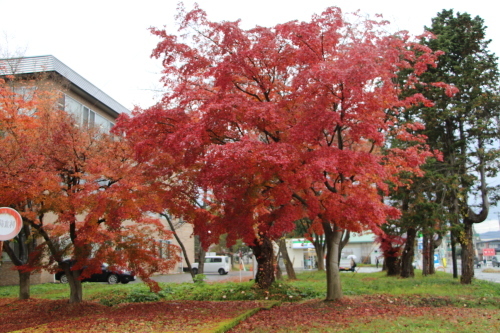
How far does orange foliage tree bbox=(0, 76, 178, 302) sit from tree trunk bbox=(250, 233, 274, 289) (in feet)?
11.7

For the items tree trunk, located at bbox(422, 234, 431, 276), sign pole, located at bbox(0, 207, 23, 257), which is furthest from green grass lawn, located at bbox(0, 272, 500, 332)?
tree trunk, located at bbox(422, 234, 431, 276)

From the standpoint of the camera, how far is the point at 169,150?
35.2ft

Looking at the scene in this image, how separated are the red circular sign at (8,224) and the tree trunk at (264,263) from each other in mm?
9234

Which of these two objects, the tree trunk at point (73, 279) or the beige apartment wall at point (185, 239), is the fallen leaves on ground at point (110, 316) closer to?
the tree trunk at point (73, 279)

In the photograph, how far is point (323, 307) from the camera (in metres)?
11.1

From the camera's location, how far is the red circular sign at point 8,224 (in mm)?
7129

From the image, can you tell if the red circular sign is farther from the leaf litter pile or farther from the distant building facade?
the distant building facade

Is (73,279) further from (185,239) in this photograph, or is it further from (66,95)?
(185,239)

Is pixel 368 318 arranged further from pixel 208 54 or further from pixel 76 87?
pixel 76 87

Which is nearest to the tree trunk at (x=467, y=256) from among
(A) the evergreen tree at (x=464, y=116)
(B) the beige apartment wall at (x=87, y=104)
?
(A) the evergreen tree at (x=464, y=116)

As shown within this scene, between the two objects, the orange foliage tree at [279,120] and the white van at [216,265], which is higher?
the orange foliage tree at [279,120]

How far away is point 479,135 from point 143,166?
45.7 feet

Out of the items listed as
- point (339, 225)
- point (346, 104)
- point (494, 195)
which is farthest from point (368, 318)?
point (494, 195)

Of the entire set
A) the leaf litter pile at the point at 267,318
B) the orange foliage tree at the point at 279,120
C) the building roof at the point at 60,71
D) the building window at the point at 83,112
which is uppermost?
the building roof at the point at 60,71
